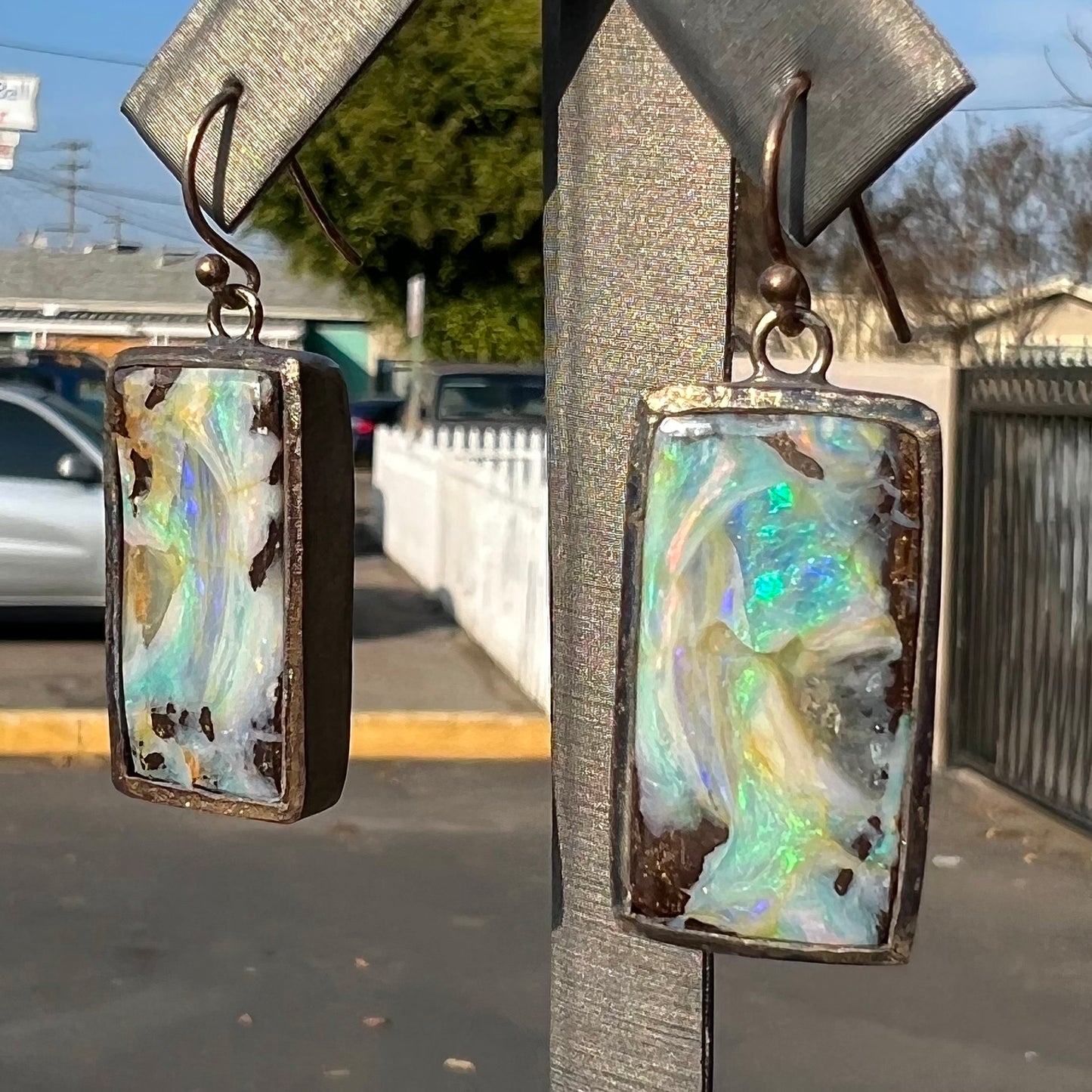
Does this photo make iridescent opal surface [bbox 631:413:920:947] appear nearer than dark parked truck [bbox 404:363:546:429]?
Yes

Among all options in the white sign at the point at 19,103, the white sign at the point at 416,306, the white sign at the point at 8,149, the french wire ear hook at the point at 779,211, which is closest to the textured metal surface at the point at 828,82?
the french wire ear hook at the point at 779,211

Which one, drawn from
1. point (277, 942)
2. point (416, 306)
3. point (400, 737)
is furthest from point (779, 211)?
point (416, 306)

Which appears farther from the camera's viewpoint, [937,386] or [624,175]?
[937,386]

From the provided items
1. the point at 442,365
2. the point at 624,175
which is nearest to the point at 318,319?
the point at 442,365

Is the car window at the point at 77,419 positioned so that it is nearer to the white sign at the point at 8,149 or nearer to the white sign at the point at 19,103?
the white sign at the point at 8,149

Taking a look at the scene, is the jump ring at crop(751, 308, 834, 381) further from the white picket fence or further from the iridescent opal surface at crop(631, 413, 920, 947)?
the white picket fence

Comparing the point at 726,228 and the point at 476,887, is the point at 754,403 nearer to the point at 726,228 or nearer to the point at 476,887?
the point at 726,228

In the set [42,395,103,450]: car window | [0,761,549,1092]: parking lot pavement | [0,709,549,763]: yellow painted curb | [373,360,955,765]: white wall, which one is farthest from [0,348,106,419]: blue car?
Answer: [0,761,549,1092]: parking lot pavement
